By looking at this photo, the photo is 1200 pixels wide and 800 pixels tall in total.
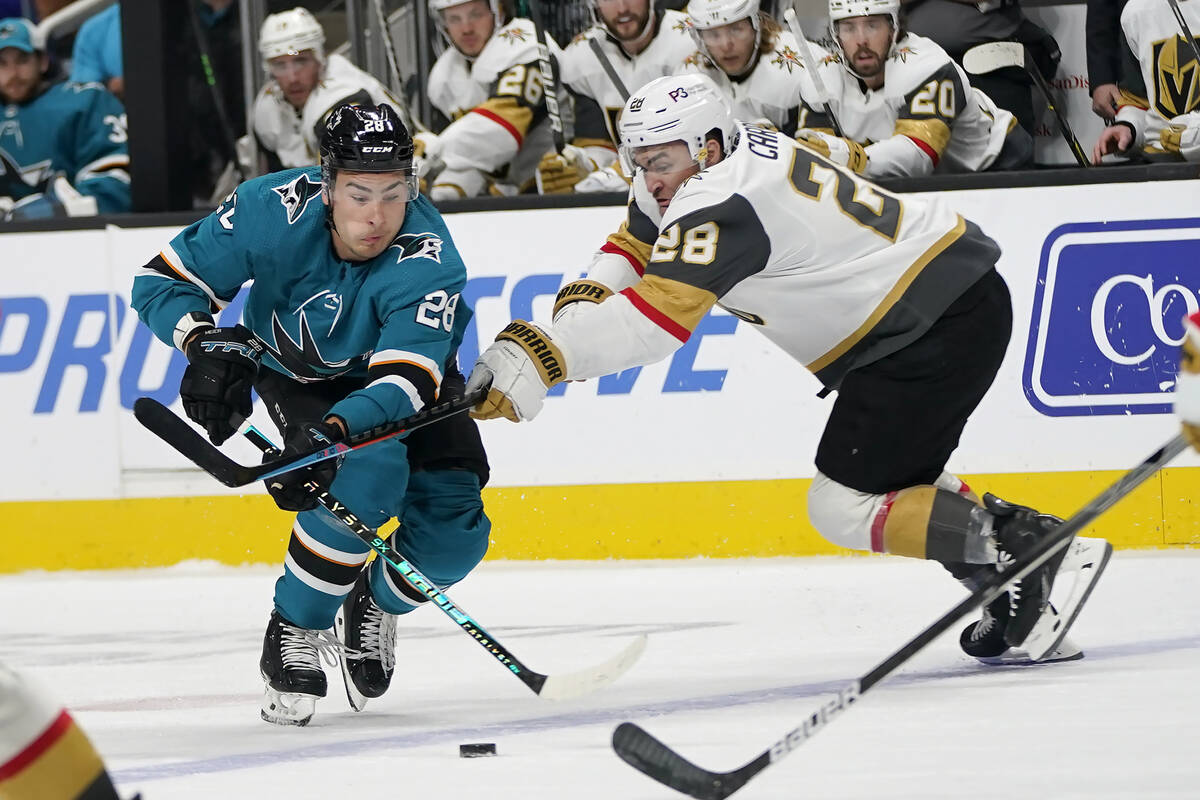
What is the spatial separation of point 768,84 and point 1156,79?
1.16 metres

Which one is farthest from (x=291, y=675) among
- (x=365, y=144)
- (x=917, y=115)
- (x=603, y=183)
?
(x=917, y=115)

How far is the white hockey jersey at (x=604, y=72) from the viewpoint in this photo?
501cm

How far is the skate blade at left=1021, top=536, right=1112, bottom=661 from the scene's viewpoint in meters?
3.05

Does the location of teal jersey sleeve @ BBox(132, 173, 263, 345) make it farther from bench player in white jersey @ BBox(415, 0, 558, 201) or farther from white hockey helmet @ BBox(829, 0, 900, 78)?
white hockey helmet @ BBox(829, 0, 900, 78)

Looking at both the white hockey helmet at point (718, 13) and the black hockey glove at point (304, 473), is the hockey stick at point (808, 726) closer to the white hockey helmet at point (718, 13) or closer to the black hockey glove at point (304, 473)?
the black hockey glove at point (304, 473)

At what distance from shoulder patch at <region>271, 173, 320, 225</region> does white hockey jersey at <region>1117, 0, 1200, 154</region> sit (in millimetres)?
2750

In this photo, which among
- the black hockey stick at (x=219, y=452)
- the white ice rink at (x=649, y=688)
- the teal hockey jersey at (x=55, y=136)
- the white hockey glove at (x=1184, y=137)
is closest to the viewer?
the white ice rink at (x=649, y=688)

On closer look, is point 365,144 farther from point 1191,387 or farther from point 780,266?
point 1191,387

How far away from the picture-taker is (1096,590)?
385cm

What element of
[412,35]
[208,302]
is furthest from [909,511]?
[412,35]

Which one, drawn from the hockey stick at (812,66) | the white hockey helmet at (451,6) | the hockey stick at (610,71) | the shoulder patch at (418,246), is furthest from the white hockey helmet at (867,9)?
the shoulder patch at (418,246)

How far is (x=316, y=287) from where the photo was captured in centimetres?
287

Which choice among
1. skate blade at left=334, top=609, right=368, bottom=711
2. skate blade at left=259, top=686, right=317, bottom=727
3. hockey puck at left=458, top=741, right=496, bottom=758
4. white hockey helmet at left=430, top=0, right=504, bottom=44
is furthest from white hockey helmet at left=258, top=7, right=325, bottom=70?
hockey puck at left=458, top=741, right=496, bottom=758

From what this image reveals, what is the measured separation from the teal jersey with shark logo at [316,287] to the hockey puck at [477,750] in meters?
0.58
